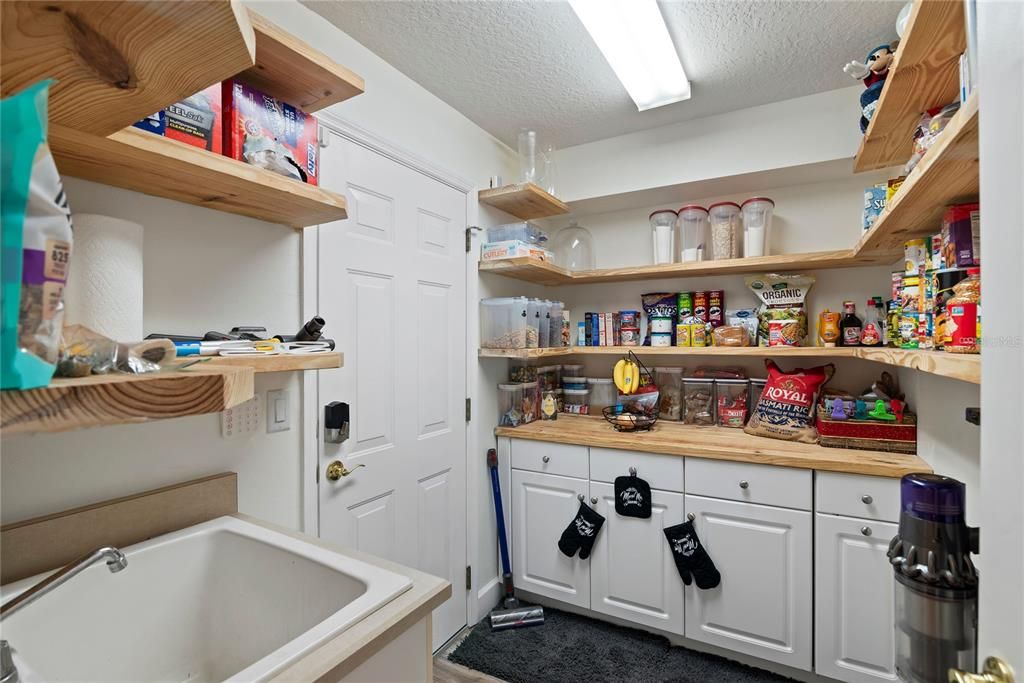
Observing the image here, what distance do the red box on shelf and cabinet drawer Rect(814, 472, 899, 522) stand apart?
6.72ft

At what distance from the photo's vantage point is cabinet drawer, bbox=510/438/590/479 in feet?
7.53

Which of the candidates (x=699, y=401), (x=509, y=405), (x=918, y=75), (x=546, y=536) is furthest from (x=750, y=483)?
(x=918, y=75)

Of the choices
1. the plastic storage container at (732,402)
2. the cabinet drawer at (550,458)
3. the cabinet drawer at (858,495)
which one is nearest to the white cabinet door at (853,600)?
the cabinet drawer at (858,495)

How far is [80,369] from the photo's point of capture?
1.93ft

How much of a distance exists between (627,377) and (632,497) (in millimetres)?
656

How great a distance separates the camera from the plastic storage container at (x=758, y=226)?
230 centimetres

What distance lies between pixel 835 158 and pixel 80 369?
8.55 ft

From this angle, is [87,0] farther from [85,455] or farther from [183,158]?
[85,455]

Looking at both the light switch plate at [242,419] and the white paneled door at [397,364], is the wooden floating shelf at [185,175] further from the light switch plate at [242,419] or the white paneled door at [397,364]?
the light switch plate at [242,419]

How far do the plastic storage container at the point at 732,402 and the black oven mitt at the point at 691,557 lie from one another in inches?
24.4

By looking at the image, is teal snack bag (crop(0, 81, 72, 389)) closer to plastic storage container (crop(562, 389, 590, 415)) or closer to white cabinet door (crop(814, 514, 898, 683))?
white cabinet door (crop(814, 514, 898, 683))

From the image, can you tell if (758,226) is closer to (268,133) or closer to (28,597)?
(268,133)

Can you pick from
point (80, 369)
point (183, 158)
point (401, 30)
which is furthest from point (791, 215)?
point (80, 369)

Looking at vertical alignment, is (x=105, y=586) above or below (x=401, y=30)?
below
